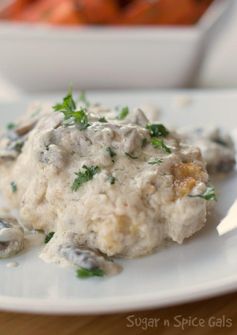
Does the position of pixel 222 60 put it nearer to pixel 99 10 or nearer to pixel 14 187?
pixel 99 10

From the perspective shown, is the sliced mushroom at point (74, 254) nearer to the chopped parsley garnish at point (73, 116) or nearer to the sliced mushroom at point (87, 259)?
the sliced mushroom at point (87, 259)

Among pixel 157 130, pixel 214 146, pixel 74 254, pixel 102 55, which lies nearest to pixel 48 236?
pixel 74 254

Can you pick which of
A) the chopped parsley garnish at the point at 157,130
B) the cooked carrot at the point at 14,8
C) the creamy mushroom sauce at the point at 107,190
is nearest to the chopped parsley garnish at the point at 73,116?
the creamy mushroom sauce at the point at 107,190

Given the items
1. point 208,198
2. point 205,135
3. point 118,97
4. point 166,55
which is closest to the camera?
point 208,198

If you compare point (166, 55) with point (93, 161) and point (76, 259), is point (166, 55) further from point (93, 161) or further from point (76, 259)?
point (76, 259)

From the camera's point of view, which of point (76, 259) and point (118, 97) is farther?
point (118, 97)

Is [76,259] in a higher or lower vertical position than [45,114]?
lower

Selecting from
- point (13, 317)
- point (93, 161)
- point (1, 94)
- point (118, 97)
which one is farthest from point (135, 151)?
point (1, 94)
